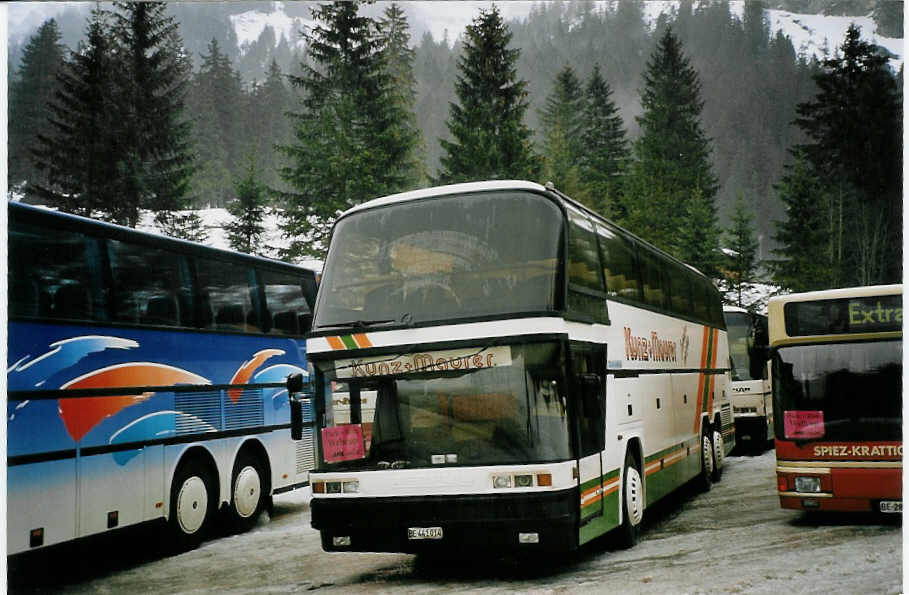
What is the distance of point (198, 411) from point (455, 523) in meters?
4.22

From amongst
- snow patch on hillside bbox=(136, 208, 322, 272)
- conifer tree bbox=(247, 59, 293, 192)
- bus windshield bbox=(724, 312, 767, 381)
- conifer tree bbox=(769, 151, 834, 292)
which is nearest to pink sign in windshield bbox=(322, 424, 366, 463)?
snow patch on hillside bbox=(136, 208, 322, 272)

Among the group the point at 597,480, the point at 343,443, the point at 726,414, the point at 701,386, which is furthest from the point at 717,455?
Result: the point at 343,443

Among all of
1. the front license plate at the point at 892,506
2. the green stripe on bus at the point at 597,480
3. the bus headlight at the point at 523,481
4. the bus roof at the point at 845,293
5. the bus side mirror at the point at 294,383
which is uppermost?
the bus roof at the point at 845,293

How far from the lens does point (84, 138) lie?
12969 mm

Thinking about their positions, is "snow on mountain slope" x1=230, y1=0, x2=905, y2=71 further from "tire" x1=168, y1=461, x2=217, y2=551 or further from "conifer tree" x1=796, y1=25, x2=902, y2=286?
"tire" x1=168, y1=461, x2=217, y2=551

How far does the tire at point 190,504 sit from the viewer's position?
995cm

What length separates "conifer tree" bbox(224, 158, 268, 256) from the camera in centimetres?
1866

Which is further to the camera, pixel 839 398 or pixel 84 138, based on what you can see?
pixel 84 138

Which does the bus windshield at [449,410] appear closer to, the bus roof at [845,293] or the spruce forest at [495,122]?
the bus roof at [845,293]

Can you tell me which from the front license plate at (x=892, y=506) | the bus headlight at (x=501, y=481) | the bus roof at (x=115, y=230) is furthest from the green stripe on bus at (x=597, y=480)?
the bus roof at (x=115, y=230)

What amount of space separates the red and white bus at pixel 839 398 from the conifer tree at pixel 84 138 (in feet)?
28.5

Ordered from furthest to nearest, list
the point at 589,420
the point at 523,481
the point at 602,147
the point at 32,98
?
1. the point at 602,147
2. the point at 32,98
3. the point at 589,420
4. the point at 523,481


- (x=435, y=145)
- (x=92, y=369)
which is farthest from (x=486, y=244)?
(x=435, y=145)

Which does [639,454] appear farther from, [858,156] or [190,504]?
[190,504]
